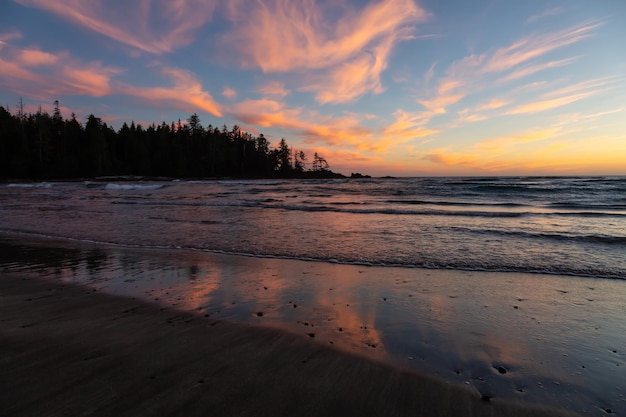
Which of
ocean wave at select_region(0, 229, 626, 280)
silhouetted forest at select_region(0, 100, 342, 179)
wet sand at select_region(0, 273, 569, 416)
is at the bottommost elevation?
ocean wave at select_region(0, 229, 626, 280)

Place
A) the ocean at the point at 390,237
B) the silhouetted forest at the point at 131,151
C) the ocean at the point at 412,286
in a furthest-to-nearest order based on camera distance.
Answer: the silhouetted forest at the point at 131,151
the ocean at the point at 390,237
the ocean at the point at 412,286

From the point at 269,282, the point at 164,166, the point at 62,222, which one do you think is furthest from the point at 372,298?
the point at 164,166

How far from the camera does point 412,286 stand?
16.6 ft

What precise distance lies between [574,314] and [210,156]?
93400 millimetres

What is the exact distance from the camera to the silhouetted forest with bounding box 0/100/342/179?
213 ft

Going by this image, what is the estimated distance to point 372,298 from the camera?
14.8 feet

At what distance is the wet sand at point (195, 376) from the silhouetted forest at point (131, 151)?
77.1 m

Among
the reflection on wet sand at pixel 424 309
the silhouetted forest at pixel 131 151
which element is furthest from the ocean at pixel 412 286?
the silhouetted forest at pixel 131 151

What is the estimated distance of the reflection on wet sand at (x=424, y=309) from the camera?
2.74 meters

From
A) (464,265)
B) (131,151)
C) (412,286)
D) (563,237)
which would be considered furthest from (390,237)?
(131,151)

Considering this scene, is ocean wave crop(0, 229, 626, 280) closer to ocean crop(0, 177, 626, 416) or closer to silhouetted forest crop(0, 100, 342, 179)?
ocean crop(0, 177, 626, 416)

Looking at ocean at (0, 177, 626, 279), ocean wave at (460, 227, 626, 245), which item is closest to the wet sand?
ocean at (0, 177, 626, 279)

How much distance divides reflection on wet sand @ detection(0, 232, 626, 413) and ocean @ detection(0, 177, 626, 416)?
0.06 feet

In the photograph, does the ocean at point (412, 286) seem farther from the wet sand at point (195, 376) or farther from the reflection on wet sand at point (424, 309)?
the wet sand at point (195, 376)
